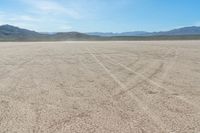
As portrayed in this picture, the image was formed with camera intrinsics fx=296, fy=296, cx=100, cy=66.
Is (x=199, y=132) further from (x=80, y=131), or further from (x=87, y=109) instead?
(x=87, y=109)

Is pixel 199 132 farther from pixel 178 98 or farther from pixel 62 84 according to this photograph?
pixel 62 84

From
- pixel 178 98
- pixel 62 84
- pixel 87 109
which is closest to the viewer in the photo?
pixel 87 109

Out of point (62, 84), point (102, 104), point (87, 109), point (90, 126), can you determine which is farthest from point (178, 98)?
point (62, 84)

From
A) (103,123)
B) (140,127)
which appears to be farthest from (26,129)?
(140,127)

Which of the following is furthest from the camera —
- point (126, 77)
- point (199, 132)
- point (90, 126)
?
point (126, 77)

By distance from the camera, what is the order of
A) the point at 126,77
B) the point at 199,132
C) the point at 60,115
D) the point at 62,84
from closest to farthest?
the point at 199,132
the point at 60,115
the point at 62,84
the point at 126,77

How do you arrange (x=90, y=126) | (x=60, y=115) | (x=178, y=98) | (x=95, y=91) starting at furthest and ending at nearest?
1. (x=95, y=91)
2. (x=178, y=98)
3. (x=60, y=115)
4. (x=90, y=126)

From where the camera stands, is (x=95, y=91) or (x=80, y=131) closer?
(x=80, y=131)

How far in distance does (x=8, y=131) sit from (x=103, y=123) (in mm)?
1392

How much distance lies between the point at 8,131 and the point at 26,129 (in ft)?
0.82

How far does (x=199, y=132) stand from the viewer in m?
4.07

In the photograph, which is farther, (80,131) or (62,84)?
(62,84)

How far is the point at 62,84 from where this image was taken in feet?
26.4

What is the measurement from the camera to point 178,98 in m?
6.16
